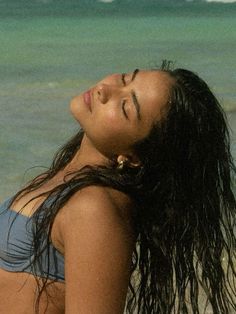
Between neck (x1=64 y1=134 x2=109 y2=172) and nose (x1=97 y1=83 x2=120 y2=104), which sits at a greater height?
nose (x1=97 y1=83 x2=120 y2=104)

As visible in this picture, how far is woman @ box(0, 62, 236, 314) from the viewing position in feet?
8.66

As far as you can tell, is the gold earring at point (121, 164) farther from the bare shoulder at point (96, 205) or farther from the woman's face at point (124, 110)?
the bare shoulder at point (96, 205)

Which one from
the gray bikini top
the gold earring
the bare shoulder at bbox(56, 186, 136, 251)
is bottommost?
the gray bikini top

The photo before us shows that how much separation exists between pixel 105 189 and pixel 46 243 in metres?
0.23

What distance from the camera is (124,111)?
2.83 meters

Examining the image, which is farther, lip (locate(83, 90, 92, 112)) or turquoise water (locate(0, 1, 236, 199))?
turquoise water (locate(0, 1, 236, 199))

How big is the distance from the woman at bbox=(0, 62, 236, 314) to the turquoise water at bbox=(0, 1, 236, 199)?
7.31ft

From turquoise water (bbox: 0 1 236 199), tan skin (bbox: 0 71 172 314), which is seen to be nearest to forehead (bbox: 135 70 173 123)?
tan skin (bbox: 0 71 172 314)

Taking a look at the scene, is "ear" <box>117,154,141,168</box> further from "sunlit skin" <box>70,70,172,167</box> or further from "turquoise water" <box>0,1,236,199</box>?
"turquoise water" <box>0,1,236,199</box>

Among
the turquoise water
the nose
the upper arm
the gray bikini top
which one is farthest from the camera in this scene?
the turquoise water

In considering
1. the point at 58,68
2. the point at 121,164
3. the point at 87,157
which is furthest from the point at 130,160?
the point at 58,68

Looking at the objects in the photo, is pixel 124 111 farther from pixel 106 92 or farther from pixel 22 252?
pixel 22 252

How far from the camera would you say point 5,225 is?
2.85m

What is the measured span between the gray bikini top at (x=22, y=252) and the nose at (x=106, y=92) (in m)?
0.42
